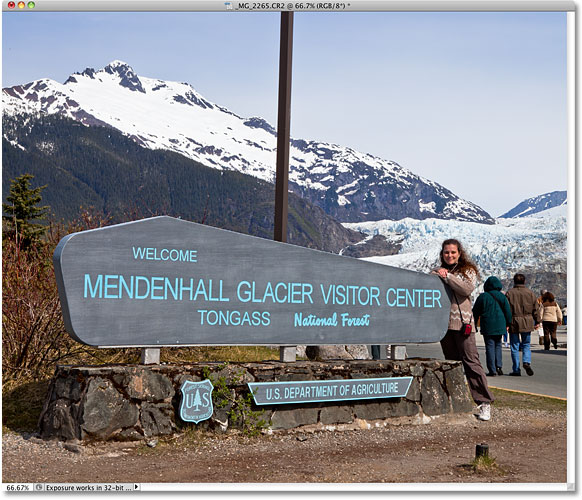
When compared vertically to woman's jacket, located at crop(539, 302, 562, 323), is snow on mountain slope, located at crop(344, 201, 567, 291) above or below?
above

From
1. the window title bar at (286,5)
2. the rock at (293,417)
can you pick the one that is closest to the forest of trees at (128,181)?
the rock at (293,417)

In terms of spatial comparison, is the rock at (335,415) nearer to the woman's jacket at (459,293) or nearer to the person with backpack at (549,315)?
the woman's jacket at (459,293)

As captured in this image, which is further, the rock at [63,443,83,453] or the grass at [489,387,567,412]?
the grass at [489,387,567,412]

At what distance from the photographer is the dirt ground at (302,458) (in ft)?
Result: 16.4

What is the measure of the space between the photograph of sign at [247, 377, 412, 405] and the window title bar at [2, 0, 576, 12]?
3079 mm

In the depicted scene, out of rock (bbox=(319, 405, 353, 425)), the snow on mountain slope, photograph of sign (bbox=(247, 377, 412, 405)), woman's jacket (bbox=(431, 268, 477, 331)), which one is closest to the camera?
photograph of sign (bbox=(247, 377, 412, 405))

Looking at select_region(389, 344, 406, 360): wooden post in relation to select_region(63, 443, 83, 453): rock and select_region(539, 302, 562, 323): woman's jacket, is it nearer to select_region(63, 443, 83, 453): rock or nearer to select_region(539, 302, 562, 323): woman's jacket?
select_region(63, 443, 83, 453): rock

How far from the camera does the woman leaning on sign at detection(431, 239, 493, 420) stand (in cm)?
768

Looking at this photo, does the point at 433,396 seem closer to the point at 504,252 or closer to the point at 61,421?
the point at 61,421

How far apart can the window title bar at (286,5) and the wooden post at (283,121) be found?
2.09 metres

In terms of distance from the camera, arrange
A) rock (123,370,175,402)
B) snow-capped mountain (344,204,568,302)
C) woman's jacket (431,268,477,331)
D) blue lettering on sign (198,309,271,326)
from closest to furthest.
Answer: rock (123,370,175,402) → blue lettering on sign (198,309,271,326) → woman's jacket (431,268,477,331) → snow-capped mountain (344,204,568,302)

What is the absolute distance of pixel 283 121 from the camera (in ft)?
23.9

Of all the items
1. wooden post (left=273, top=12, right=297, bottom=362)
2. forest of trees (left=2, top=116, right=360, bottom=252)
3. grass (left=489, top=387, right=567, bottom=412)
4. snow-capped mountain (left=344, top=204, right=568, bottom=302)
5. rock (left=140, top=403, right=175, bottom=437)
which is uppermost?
forest of trees (left=2, top=116, right=360, bottom=252)

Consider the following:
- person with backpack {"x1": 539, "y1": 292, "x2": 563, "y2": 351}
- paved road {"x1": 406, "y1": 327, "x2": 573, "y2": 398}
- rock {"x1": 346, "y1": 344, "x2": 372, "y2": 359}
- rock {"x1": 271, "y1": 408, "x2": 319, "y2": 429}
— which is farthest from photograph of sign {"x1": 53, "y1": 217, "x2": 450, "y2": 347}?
person with backpack {"x1": 539, "y1": 292, "x2": 563, "y2": 351}
